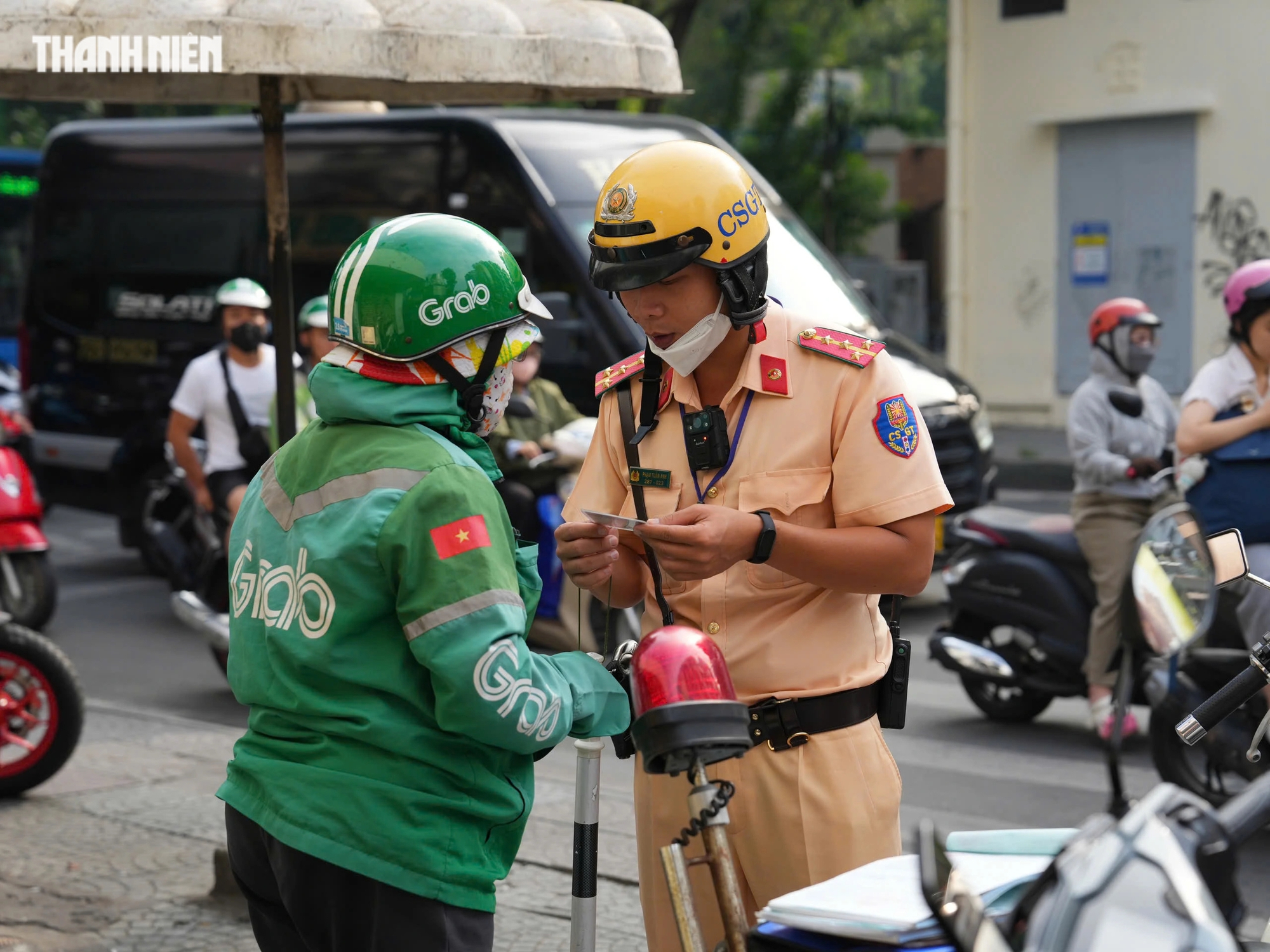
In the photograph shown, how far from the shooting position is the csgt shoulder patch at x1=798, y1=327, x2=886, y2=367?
250 centimetres

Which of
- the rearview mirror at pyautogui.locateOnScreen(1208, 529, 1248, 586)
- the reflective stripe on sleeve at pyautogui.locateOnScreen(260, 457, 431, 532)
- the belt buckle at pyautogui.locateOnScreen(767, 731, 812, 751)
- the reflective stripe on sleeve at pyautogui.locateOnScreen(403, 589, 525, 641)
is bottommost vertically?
the belt buckle at pyautogui.locateOnScreen(767, 731, 812, 751)

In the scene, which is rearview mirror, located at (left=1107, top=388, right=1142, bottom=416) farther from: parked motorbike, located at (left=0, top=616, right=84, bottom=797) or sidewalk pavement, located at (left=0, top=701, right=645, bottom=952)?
parked motorbike, located at (left=0, top=616, right=84, bottom=797)

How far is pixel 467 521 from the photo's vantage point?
2154mm

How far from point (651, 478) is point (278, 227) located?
2.33 metres

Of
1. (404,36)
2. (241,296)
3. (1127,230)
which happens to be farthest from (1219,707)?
(1127,230)

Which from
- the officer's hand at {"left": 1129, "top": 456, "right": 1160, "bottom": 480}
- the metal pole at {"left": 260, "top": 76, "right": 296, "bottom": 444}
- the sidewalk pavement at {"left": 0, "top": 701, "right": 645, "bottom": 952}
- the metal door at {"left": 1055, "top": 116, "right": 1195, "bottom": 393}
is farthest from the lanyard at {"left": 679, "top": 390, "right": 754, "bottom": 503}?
the metal door at {"left": 1055, "top": 116, "right": 1195, "bottom": 393}

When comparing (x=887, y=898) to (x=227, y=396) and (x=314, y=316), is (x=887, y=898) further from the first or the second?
(x=227, y=396)

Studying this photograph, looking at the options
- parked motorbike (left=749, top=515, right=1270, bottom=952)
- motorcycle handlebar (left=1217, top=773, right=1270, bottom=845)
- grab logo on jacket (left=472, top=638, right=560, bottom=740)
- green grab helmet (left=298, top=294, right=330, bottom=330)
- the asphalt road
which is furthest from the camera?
green grab helmet (left=298, top=294, right=330, bottom=330)

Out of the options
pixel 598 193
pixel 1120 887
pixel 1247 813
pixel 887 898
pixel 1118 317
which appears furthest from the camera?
pixel 598 193

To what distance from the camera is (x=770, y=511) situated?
8.21ft

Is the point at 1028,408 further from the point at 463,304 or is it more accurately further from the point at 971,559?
the point at 463,304

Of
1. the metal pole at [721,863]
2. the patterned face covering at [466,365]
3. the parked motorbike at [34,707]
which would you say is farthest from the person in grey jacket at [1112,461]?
the metal pole at [721,863]

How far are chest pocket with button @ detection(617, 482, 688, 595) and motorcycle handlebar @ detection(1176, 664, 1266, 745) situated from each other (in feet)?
2.63

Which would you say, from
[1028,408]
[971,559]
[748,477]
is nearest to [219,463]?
[971,559]
